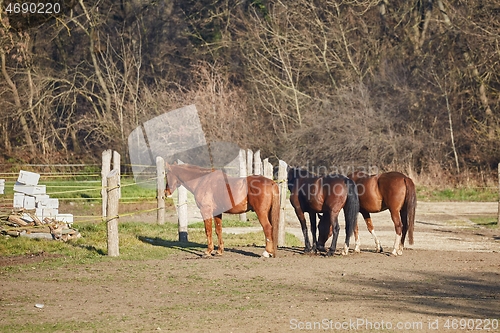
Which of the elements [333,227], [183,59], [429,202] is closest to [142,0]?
[183,59]

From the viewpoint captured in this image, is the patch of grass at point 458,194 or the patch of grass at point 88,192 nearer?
the patch of grass at point 88,192

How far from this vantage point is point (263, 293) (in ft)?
36.0

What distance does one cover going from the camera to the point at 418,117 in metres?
35.5

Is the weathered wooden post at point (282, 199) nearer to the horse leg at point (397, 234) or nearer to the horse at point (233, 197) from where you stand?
the horse at point (233, 197)

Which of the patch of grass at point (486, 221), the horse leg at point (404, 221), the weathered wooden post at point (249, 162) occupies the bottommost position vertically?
the patch of grass at point (486, 221)

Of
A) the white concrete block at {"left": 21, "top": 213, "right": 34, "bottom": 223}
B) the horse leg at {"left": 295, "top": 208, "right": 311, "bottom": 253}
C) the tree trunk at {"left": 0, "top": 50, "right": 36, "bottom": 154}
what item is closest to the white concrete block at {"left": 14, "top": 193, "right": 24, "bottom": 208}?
the white concrete block at {"left": 21, "top": 213, "right": 34, "bottom": 223}

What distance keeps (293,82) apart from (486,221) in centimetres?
1784

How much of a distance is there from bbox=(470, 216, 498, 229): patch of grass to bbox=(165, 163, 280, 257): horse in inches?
333

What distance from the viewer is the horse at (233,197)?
14438mm

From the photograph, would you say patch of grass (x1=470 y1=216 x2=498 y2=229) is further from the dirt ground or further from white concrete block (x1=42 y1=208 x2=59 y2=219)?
white concrete block (x1=42 y1=208 x2=59 y2=219)

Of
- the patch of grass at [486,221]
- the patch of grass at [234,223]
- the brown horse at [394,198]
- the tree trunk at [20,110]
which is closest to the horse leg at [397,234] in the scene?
the brown horse at [394,198]

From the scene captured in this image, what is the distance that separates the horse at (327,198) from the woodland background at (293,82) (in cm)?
1696

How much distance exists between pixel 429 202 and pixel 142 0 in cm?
2310

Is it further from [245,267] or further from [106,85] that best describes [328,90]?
[245,267]
